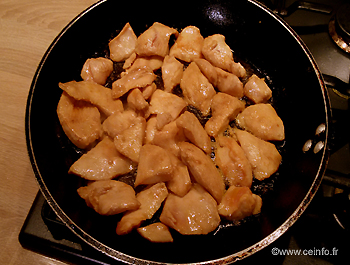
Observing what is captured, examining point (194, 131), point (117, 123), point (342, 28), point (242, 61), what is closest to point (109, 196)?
point (117, 123)

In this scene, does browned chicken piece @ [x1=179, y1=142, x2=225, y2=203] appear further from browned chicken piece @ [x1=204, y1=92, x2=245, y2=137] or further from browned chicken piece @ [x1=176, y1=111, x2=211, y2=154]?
browned chicken piece @ [x1=204, y1=92, x2=245, y2=137]

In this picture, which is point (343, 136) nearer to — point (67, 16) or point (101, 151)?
point (101, 151)

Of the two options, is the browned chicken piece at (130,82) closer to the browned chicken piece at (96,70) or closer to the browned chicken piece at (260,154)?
the browned chicken piece at (96,70)

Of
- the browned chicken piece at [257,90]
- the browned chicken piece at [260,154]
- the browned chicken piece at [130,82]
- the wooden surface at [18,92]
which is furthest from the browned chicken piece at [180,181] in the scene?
the wooden surface at [18,92]

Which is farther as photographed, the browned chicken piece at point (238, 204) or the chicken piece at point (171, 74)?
the chicken piece at point (171, 74)

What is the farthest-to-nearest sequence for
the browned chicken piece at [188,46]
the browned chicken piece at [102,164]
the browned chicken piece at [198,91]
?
the browned chicken piece at [188,46] < the browned chicken piece at [198,91] < the browned chicken piece at [102,164]

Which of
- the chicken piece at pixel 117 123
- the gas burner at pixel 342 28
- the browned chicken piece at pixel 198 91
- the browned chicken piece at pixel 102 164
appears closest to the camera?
the browned chicken piece at pixel 102 164

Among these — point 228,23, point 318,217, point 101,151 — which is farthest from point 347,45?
point 101,151
